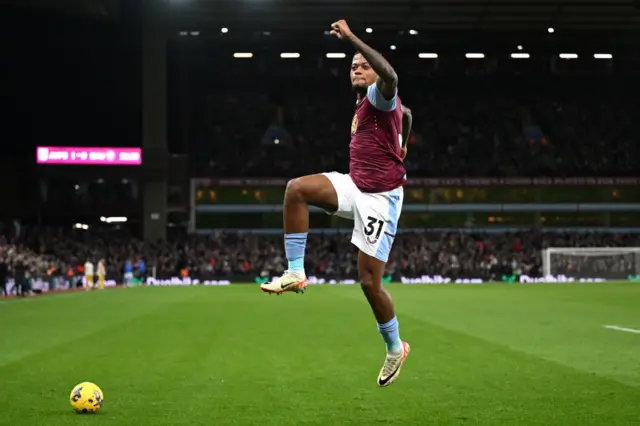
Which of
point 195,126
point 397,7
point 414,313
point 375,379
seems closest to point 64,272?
point 195,126

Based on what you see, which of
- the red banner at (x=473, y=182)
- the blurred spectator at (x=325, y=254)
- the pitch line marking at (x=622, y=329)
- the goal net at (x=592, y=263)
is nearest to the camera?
the pitch line marking at (x=622, y=329)

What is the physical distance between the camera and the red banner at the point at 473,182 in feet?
201

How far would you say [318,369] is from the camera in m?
12.0

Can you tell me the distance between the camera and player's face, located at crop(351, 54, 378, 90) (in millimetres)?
8125

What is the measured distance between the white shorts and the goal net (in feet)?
153

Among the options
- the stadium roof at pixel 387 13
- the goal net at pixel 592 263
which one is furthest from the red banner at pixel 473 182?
the stadium roof at pixel 387 13

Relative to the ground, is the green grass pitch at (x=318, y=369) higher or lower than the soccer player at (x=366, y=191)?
lower

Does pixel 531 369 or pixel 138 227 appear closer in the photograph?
pixel 531 369

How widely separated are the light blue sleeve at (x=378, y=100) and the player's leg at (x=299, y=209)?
0.81 meters

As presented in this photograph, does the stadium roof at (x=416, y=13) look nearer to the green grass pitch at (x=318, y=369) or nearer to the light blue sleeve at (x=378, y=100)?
the green grass pitch at (x=318, y=369)

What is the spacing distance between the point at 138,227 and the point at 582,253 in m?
29.5

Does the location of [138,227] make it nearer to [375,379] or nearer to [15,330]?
[15,330]

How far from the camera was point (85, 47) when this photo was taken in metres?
55.2

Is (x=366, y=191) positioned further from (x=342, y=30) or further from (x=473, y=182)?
(x=473, y=182)
